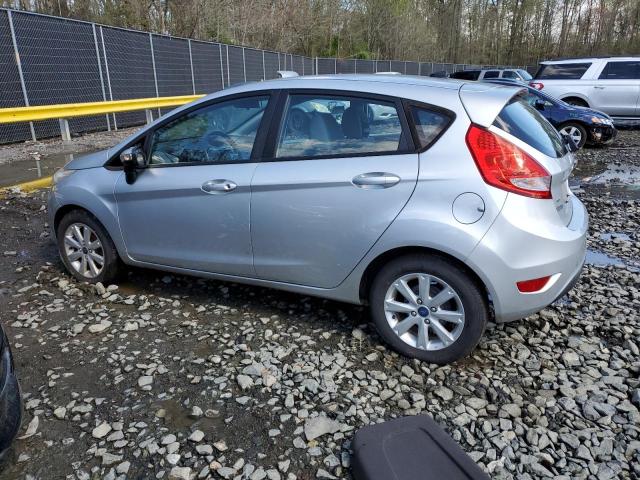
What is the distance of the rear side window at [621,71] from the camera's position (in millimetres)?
13734

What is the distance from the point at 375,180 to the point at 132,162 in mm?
1935

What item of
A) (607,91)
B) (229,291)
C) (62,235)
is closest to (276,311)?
(229,291)

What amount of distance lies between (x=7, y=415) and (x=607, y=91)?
616 inches

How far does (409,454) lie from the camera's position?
2355 millimetres

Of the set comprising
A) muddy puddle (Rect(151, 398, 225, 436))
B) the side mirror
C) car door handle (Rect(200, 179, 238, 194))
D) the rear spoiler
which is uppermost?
the rear spoiler

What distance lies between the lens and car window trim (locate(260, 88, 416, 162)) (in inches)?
121

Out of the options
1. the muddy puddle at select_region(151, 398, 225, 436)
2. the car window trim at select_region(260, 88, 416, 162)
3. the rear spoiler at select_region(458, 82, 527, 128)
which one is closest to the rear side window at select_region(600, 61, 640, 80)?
the rear spoiler at select_region(458, 82, 527, 128)

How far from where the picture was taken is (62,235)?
4.36 m

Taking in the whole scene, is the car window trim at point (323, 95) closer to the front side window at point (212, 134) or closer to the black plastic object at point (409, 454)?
the front side window at point (212, 134)

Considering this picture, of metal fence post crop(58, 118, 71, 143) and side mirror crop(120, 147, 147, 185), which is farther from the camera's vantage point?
metal fence post crop(58, 118, 71, 143)

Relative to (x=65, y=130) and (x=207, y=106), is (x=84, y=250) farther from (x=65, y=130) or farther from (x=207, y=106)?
(x=65, y=130)

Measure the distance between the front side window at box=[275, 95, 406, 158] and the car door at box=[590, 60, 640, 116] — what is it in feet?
43.6

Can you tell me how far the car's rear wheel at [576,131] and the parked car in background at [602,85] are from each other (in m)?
3.18

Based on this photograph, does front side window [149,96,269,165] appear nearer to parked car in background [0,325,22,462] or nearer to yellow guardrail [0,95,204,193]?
parked car in background [0,325,22,462]
